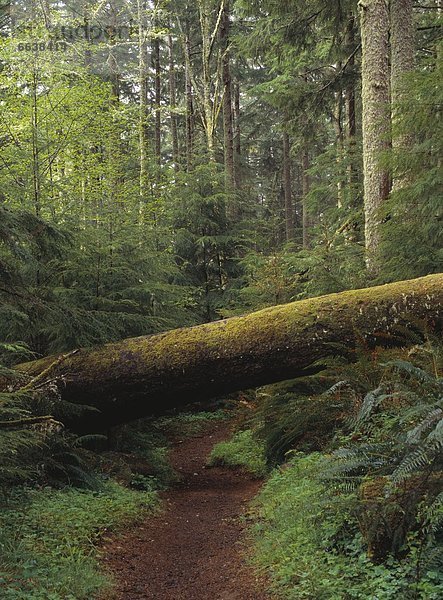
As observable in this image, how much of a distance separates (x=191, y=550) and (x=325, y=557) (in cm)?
195

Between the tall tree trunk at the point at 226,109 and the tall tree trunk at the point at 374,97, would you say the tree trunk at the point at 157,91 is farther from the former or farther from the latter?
the tall tree trunk at the point at 374,97

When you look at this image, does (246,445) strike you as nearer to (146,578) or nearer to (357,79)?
(146,578)

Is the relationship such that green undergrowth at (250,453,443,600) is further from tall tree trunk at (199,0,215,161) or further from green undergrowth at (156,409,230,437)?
tall tree trunk at (199,0,215,161)

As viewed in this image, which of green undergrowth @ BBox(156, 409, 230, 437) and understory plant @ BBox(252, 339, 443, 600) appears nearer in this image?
understory plant @ BBox(252, 339, 443, 600)

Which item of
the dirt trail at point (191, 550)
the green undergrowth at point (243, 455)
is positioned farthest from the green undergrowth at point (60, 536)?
the green undergrowth at point (243, 455)

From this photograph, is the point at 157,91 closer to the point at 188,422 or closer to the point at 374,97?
the point at 374,97

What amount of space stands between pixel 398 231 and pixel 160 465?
18.2ft

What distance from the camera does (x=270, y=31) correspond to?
46.6ft

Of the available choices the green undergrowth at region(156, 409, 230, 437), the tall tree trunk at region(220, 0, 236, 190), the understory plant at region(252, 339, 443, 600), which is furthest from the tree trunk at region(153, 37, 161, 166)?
the understory plant at region(252, 339, 443, 600)

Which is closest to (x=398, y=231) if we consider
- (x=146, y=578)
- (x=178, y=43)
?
(x=146, y=578)

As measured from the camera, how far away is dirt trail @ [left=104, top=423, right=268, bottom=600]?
176 inches

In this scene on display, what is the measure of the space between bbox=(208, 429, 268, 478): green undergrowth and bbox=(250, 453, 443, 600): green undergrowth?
8.04ft

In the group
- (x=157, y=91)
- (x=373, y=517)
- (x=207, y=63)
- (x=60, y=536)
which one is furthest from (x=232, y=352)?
(x=157, y=91)

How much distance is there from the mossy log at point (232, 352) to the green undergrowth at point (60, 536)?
1322 mm
